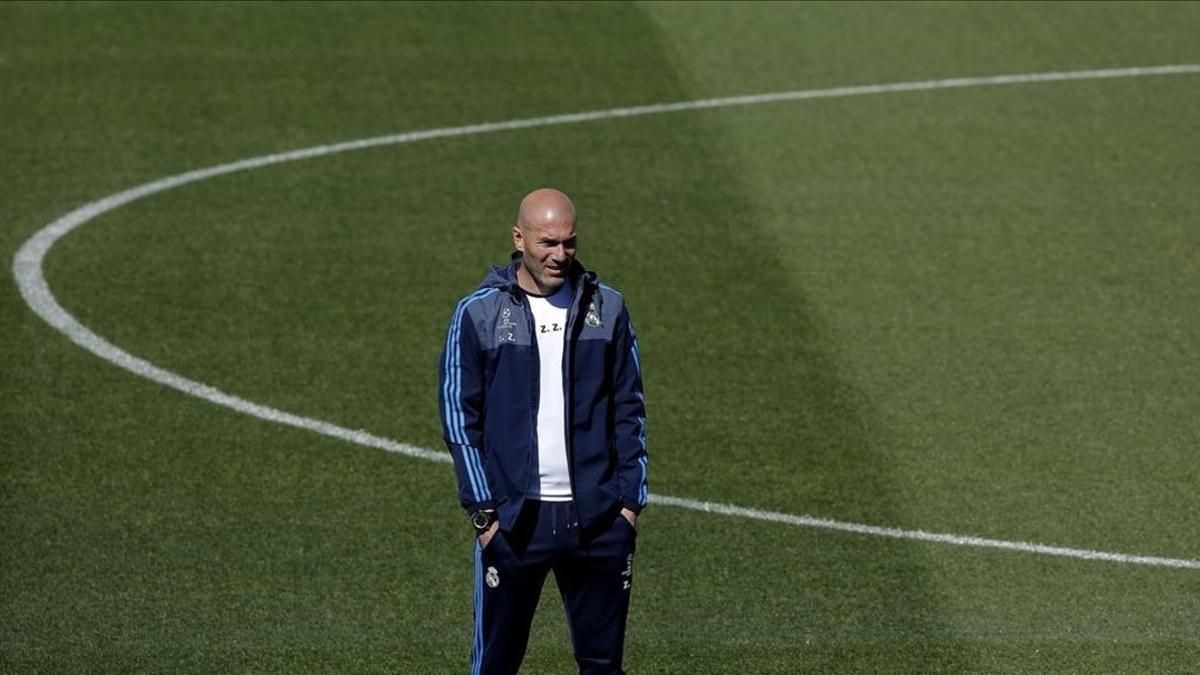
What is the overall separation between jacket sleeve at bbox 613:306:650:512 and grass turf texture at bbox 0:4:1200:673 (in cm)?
184

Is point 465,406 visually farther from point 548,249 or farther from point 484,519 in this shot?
point 548,249

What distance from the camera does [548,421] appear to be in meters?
6.74

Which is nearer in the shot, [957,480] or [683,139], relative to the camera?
[957,480]

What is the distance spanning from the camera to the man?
673 cm

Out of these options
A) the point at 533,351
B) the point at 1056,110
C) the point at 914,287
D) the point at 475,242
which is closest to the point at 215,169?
the point at 475,242

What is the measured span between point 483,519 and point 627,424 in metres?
0.55

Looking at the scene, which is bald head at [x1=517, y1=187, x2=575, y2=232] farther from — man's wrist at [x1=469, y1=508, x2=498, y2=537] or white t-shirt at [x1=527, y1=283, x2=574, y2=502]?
man's wrist at [x1=469, y1=508, x2=498, y2=537]

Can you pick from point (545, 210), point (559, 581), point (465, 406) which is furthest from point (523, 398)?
point (559, 581)

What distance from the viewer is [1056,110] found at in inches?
651

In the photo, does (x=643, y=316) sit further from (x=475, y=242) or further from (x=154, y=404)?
(x=154, y=404)

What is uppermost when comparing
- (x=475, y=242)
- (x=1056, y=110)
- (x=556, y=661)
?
(x=1056, y=110)

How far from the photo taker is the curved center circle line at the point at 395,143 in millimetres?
9805

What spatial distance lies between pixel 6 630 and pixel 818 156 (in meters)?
8.27

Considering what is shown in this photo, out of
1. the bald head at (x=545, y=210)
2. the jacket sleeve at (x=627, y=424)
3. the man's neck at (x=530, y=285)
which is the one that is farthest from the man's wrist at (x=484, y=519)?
the bald head at (x=545, y=210)
